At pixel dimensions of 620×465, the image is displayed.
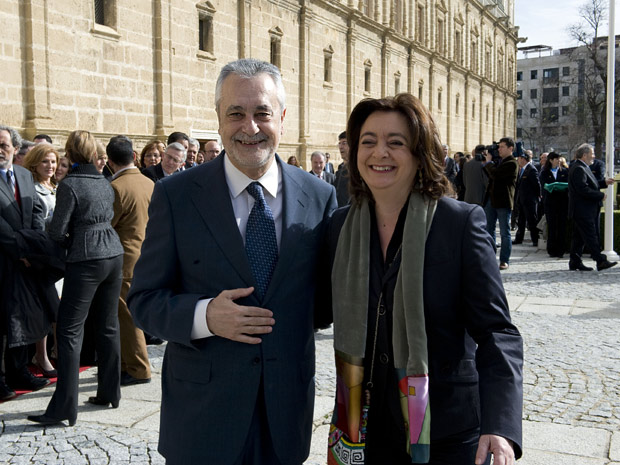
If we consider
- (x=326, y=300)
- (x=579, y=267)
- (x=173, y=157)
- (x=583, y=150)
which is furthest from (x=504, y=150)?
(x=326, y=300)

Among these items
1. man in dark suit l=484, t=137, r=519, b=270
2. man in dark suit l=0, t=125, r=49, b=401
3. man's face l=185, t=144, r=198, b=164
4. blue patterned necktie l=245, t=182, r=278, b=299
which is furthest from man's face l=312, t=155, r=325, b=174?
blue patterned necktie l=245, t=182, r=278, b=299

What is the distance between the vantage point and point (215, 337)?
2229 mm

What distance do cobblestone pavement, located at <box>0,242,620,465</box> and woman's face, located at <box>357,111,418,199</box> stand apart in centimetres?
233

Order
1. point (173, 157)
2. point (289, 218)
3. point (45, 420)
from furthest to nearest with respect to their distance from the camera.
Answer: point (173, 157), point (45, 420), point (289, 218)

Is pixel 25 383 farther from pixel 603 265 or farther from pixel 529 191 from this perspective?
pixel 529 191

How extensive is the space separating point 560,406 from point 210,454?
3.54 m

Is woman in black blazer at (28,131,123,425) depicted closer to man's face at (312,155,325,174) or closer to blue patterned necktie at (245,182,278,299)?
blue patterned necktie at (245,182,278,299)

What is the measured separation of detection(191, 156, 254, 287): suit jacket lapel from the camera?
222 cm

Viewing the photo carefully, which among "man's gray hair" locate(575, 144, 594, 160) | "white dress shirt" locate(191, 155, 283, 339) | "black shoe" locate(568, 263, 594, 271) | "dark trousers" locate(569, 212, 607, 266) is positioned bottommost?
"black shoe" locate(568, 263, 594, 271)

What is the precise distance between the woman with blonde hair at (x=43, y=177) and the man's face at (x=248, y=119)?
13.6 feet

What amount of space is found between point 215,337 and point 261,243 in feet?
1.22

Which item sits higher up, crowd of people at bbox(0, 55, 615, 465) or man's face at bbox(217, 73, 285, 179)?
man's face at bbox(217, 73, 285, 179)

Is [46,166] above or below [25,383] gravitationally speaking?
above

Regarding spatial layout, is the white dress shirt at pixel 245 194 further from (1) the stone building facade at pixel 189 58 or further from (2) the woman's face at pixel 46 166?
(1) the stone building facade at pixel 189 58
